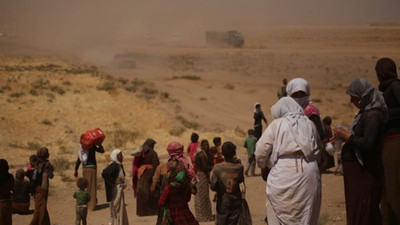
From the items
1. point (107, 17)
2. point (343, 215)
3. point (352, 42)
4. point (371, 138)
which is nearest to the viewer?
point (371, 138)

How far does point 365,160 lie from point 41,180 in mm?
5466

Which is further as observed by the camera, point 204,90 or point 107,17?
point 107,17

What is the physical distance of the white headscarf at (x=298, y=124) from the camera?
17.0 ft

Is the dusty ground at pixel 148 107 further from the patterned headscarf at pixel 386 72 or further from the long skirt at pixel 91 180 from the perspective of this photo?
the patterned headscarf at pixel 386 72

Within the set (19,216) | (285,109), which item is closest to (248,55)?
(19,216)

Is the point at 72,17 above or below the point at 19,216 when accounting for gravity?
above

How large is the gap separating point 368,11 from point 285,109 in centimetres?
14983

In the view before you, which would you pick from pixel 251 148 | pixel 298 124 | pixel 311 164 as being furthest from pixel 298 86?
pixel 251 148

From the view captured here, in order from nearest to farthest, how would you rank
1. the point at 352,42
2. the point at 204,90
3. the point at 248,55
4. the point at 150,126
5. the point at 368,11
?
the point at 150,126 < the point at 204,90 < the point at 248,55 < the point at 352,42 < the point at 368,11

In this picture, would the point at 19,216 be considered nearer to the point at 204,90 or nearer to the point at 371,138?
the point at 371,138

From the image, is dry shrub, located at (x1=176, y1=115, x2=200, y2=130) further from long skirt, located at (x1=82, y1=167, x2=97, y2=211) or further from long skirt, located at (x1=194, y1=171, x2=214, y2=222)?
long skirt, located at (x1=194, y1=171, x2=214, y2=222)

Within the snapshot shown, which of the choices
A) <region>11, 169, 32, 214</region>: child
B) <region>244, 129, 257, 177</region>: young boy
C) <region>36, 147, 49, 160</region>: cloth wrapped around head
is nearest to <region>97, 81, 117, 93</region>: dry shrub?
<region>244, 129, 257, 177</region>: young boy

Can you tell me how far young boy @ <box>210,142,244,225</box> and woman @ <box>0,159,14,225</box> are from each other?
7.89 feet

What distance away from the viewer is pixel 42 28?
94.8 m
